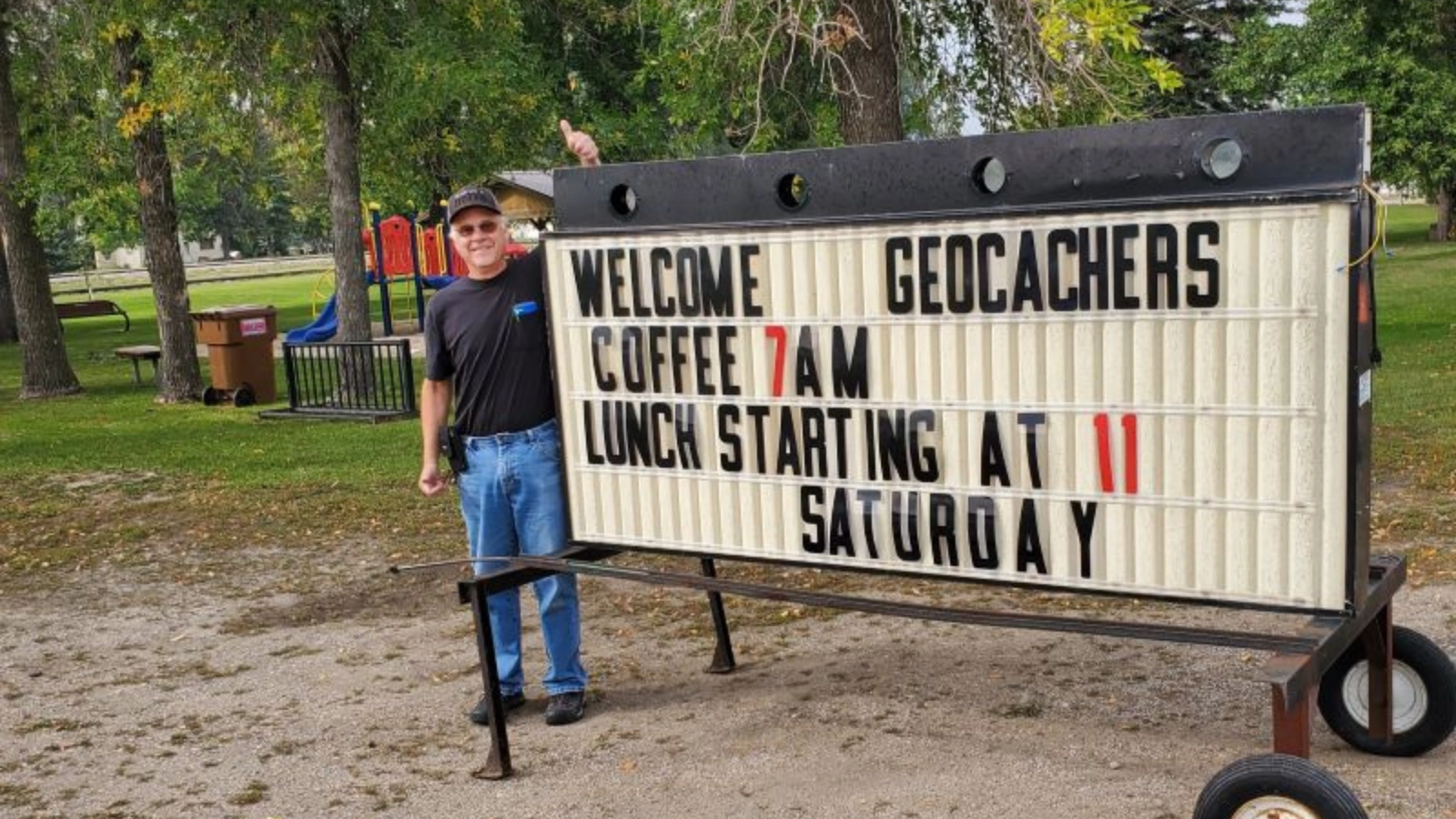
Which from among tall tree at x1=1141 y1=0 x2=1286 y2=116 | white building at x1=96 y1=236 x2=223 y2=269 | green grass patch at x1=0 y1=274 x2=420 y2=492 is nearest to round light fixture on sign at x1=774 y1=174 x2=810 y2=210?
green grass patch at x1=0 y1=274 x2=420 y2=492

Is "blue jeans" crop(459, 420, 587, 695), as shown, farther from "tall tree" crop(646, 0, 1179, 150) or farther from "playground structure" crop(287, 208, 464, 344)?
"playground structure" crop(287, 208, 464, 344)

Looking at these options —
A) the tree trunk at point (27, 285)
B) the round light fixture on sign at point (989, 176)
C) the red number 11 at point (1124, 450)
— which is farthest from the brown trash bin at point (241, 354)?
the red number 11 at point (1124, 450)

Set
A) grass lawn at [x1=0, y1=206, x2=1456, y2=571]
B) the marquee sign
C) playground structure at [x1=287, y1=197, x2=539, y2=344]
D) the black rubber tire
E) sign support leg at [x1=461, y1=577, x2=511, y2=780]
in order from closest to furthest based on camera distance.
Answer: the marquee sign → the black rubber tire → sign support leg at [x1=461, y1=577, x2=511, y2=780] → grass lawn at [x1=0, y1=206, x2=1456, y2=571] → playground structure at [x1=287, y1=197, x2=539, y2=344]

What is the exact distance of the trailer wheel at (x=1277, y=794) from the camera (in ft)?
11.5

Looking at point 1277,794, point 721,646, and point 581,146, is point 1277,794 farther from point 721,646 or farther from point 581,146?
point 581,146

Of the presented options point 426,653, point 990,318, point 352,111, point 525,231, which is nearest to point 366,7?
point 352,111

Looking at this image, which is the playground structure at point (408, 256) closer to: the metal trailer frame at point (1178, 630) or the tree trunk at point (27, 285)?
the tree trunk at point (27, 285)

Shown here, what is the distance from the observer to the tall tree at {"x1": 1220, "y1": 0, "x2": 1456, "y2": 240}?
35.4 meters

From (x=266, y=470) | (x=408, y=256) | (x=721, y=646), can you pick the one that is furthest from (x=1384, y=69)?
(x=721, y=646)

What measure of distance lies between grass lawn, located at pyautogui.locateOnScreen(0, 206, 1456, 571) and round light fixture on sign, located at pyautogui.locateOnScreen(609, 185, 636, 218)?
440cm

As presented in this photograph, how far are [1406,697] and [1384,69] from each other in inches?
1402

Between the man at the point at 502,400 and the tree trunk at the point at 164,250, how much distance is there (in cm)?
1370

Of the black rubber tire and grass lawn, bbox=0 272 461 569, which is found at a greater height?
the black rubber tire

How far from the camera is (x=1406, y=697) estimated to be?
461 cm
